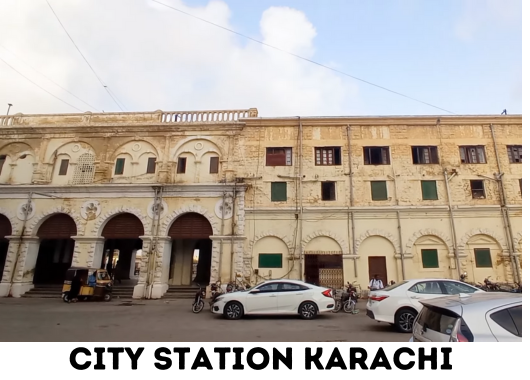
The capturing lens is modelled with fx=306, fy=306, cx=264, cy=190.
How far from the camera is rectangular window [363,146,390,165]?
720 inches

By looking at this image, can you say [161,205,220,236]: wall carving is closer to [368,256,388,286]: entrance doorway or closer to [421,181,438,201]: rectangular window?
[368,256,388,286]: entrance doorway

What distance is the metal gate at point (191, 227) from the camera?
705 inches

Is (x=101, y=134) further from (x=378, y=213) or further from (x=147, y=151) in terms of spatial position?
(x=378, y=213)

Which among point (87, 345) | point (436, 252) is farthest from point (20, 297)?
point (436, 252)

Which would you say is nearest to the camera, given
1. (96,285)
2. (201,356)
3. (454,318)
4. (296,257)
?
(454,318)

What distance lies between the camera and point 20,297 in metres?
17.1

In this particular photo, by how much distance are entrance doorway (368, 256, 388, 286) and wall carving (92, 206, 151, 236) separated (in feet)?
41.9

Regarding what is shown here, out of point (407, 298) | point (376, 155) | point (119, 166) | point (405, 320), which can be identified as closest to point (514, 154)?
point (376, 155)

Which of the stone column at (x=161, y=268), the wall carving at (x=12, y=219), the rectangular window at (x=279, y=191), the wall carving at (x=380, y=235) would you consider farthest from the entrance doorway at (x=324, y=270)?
the wall carving at (x=12, y=219)

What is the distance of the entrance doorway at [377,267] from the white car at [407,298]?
804 cm

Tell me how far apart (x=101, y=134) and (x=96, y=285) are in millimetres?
9524

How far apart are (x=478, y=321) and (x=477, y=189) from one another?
16867 mm

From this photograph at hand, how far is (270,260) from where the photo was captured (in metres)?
17.2

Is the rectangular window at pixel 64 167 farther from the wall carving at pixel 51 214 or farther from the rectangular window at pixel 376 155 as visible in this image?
the rectangular window at pixel 376 155
